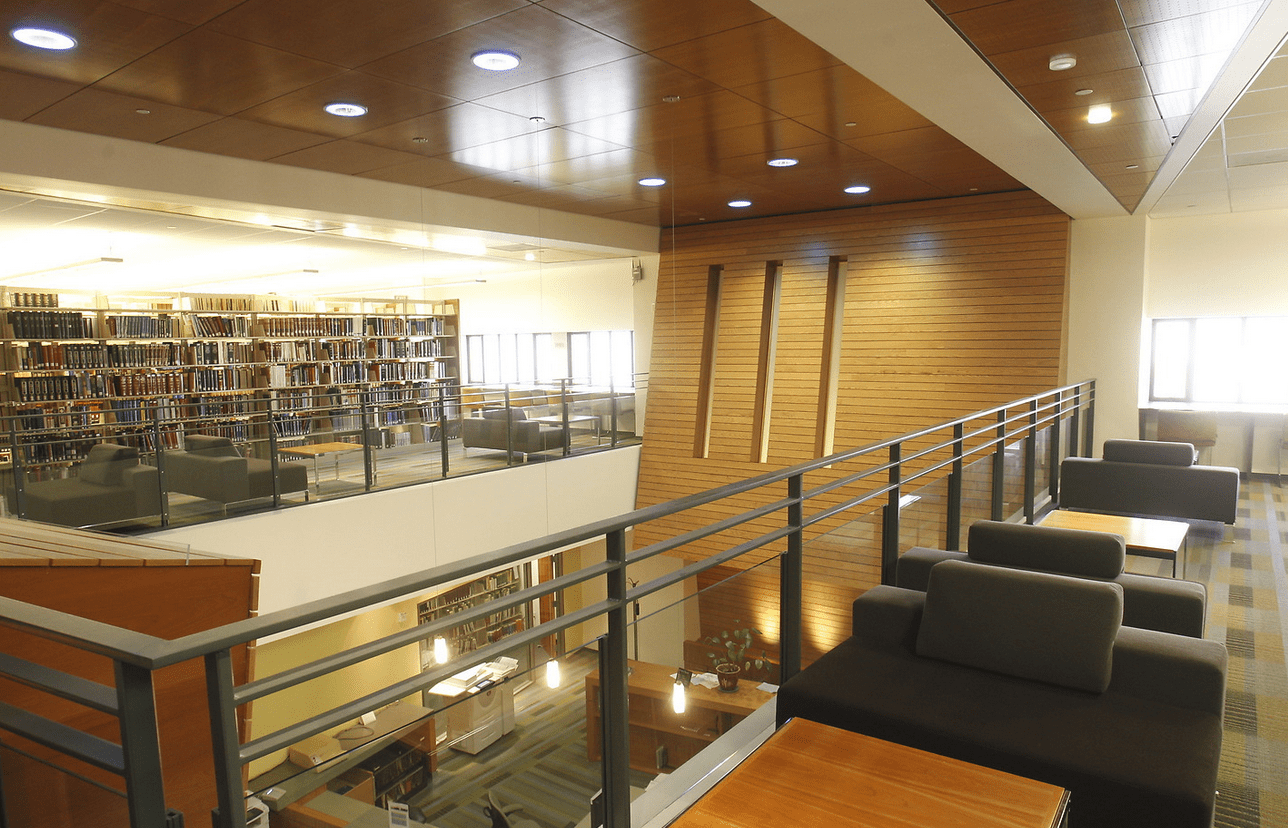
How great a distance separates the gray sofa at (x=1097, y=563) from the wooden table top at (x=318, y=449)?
5.43 meters

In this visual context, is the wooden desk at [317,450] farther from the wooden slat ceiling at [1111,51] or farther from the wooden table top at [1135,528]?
the wooden slat ceiling at [1111,51]

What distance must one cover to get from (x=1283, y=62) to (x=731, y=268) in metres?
6.62

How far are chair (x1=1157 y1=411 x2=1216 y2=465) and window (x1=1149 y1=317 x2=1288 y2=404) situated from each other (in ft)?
2.47

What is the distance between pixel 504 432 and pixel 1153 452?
5846 mm

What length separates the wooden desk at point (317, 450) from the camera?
6.84m

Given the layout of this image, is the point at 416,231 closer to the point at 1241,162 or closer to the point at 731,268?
the point at 731,268

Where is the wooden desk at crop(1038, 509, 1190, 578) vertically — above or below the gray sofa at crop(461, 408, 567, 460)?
below

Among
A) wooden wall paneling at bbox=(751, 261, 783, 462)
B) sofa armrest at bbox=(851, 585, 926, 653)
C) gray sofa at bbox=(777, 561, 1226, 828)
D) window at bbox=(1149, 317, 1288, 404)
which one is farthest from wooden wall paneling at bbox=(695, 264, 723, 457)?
gray sofa at bbox=(777, 561, 1226, 828)

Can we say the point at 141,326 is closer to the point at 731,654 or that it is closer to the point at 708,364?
the point at 708,364

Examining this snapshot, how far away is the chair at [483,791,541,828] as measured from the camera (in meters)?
1.80

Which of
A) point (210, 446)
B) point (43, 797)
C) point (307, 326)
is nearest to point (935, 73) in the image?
point (43, 797)

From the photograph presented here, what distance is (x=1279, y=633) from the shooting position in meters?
4.62

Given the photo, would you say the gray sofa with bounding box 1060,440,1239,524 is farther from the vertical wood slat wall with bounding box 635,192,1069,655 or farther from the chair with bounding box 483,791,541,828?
the chair with bounding box 483,791,541,828

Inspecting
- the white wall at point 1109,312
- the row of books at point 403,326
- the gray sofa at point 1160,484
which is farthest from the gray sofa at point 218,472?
the white wall at point 1109,312
